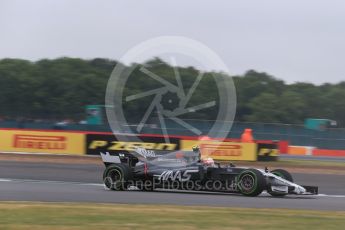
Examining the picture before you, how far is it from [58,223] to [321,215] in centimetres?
383

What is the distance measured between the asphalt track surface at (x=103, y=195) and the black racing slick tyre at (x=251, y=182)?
0.59 feet

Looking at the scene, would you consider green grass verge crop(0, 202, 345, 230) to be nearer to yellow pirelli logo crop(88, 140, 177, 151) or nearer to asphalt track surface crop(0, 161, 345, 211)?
asphalt track surface crop(0, 161, 345, 211)

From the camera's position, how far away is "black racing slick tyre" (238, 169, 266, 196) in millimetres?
11547

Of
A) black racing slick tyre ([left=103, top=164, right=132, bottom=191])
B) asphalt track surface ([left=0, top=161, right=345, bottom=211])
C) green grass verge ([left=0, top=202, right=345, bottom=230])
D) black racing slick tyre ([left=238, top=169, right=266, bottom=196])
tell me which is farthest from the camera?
black racing slick tyre ([left=103, top=164, right=132, bottom=191])

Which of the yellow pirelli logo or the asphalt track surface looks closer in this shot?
the asphalt track surface

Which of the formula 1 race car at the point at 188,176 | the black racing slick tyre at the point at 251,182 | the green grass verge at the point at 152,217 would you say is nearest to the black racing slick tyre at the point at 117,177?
the formula 1 race car at the point at 188,176

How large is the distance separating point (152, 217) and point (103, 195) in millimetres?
3580

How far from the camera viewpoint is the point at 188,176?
12.1 metres

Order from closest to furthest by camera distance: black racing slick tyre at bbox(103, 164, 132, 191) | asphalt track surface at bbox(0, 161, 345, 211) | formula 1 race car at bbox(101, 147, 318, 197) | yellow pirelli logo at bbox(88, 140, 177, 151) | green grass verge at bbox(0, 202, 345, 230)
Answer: green grass verge at bbox(0, 202, 345, 230) < asphalt track surface at bbox(0, 161, 345, 211) < formula 1 race car at bbox(101, 147, 318, 197) < black racing slick tyre at bbox(103, 164, 132, 191) < yellow pirelli logo at bbox(88, 140, 177, 151)

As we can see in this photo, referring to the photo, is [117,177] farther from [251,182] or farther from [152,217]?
[152,217]

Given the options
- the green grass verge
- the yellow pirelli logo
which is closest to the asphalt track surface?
the green grass verge

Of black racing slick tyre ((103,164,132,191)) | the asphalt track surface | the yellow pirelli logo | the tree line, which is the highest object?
the tree line

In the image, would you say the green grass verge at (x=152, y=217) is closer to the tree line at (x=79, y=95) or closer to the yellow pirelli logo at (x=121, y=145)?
the yellow pirelli logo at (x=121, y=145)

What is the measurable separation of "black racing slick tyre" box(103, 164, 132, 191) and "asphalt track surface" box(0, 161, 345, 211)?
0.26 m
